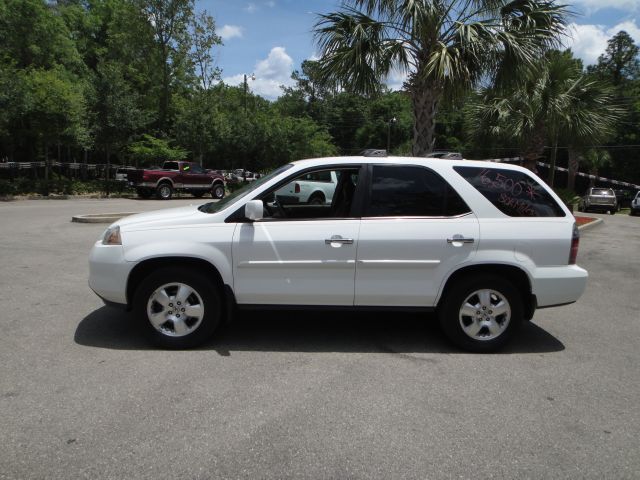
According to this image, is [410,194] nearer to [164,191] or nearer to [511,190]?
[511,190]

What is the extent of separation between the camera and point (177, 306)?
437cm

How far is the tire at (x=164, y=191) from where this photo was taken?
931 inches

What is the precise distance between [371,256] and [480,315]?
115 cm

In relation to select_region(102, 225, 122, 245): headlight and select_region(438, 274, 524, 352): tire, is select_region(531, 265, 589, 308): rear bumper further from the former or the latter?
select_region(102, 225, 122, 245): headlight

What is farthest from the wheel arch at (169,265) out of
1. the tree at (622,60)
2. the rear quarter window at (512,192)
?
the tree at (622,60)

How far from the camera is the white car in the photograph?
4340mm

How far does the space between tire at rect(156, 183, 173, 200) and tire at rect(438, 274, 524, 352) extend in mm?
21261

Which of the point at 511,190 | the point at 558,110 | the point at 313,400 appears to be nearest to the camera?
the point at 313,400

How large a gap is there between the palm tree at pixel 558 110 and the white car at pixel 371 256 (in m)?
11.9

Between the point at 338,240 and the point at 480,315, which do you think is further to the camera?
the point at 480,315

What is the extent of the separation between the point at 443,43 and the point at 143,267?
7.82 metres

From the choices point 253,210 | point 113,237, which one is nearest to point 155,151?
point 113,237

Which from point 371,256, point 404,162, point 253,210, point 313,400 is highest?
point 404,162

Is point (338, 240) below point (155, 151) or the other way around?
below
